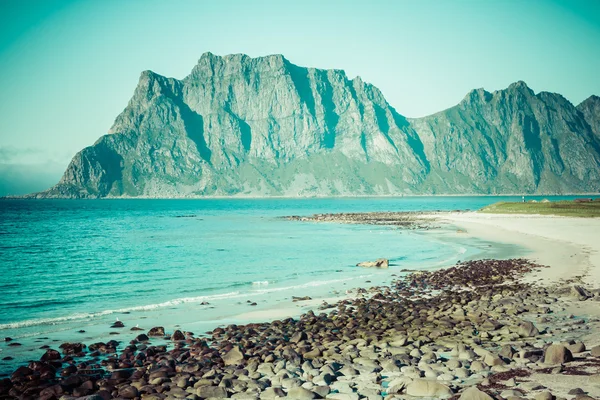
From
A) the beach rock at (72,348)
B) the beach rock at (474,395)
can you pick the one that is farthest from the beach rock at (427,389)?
the beach rock at (72,348)

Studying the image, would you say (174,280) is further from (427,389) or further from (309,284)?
(427,389)

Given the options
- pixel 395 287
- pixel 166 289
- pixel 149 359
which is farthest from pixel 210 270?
pixel 149 359

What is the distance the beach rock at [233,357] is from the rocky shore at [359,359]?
0.03m

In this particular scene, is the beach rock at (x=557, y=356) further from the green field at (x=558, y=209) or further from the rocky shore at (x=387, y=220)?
the green field at (x=558, y=209)

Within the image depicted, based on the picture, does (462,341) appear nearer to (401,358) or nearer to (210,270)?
(401,358)

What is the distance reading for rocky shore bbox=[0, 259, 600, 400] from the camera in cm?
1101

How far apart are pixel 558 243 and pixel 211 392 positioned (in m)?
44.2

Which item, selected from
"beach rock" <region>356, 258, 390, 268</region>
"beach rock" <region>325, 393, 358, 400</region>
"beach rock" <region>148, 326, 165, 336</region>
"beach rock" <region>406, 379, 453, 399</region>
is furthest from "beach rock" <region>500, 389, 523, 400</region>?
"beach rock" <region>356, 258, 390, 268</region>

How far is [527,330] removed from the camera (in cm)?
1538

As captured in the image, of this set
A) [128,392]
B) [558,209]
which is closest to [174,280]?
[128,392]

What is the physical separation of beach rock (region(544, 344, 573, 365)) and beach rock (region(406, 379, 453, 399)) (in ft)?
11.4

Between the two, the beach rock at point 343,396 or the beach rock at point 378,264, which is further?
the beach rock at point 378,264

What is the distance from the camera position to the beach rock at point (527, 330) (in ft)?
50.1

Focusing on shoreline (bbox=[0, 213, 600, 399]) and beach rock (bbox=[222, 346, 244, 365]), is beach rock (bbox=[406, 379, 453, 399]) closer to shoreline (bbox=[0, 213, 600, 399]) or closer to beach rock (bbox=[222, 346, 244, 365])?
shoreline (bbox=[0, 213, 600, 399])
